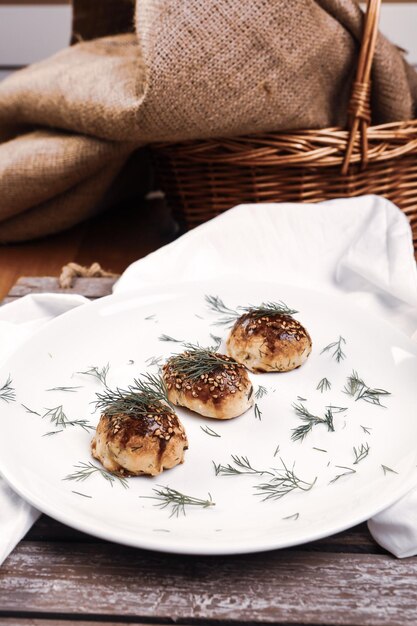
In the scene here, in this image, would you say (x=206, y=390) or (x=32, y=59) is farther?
(x=32, y=59)


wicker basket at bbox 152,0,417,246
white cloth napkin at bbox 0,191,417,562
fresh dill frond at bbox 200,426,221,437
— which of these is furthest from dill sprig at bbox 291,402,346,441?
wicker basket at bbox 152,0,417,246

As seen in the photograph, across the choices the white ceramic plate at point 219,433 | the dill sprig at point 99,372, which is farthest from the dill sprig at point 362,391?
the dill sprig at point 99,372

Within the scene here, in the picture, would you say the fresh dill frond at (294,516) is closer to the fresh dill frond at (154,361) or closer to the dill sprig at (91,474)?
the dill sprig at (91,474)

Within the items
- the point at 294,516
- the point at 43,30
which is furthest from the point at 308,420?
the point at 43,30

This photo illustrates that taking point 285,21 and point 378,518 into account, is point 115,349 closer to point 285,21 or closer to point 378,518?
point 378,518

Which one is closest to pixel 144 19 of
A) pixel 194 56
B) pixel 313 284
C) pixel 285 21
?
pixel 194 56

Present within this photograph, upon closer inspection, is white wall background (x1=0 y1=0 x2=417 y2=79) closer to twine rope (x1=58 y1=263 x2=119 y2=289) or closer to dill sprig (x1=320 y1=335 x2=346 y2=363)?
twine rope (x1=58 y1=263 x2=119 y2=289)
